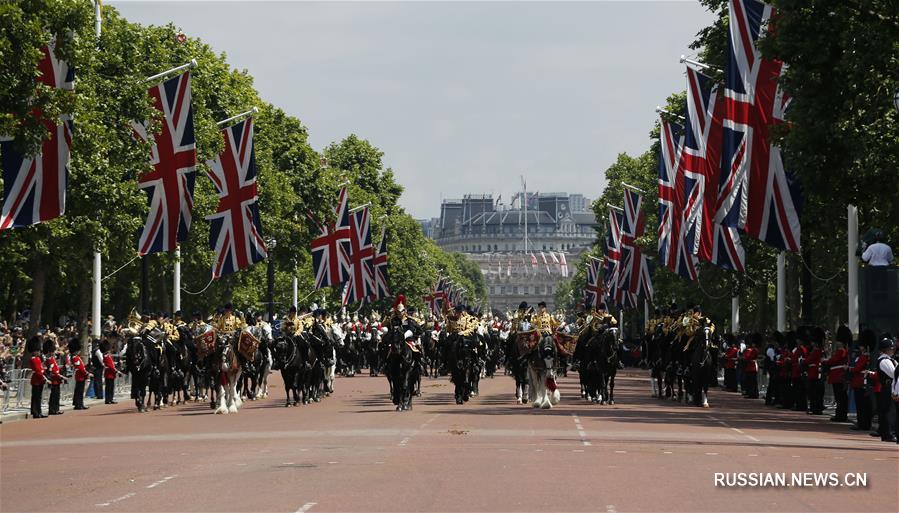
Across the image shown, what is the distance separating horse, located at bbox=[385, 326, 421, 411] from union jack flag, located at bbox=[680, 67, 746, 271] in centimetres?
1030

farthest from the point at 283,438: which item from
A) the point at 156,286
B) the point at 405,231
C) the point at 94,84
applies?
the point at 405,231

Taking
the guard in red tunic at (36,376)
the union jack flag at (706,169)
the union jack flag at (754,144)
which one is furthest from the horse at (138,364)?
the union jack flag at (706,169)

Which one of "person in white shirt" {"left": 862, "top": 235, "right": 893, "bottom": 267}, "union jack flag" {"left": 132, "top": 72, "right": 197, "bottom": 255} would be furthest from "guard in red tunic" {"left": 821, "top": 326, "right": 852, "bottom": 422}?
"union jack flag" {"left": 132, "top": 72, "right": 197, "bottom": 255}

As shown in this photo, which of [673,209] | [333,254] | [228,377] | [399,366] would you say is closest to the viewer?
[399,366]

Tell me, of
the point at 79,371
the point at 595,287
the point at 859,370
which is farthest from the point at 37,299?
the point at 595,287

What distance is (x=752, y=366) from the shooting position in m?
46.3

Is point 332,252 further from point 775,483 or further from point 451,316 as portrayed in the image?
point 775,483

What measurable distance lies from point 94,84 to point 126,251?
A: 8.82 meters

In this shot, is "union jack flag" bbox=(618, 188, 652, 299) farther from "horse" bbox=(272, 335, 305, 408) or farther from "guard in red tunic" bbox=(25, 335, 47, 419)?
"guard in red tunic" bbox=(25, 335, 47, 419)

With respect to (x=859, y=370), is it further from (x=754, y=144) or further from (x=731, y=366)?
(x=731, y=366)

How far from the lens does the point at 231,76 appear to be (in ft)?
240

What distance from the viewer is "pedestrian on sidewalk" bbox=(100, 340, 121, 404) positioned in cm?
4339

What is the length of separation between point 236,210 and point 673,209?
42.8 feet

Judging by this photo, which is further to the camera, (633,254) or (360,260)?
(360,260)
